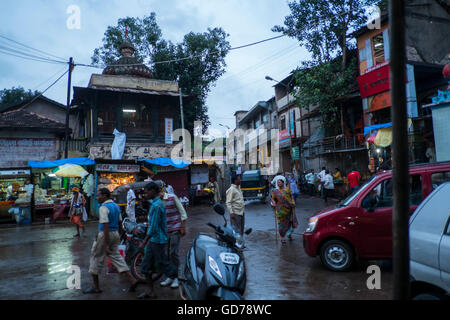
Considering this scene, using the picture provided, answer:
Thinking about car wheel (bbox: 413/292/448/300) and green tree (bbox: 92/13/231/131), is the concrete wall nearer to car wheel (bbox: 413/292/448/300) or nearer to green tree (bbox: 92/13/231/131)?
green tree (bbox: 92/13/231/131)

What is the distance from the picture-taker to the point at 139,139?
21.0 meters

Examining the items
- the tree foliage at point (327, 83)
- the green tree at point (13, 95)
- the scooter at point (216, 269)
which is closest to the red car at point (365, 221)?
the scooter at point (216, 269)

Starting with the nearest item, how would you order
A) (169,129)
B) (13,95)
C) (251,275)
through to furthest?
(251,275), (169,129), (13,95)

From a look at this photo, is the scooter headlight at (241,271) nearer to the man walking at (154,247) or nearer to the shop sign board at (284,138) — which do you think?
the man walking at (154,247)

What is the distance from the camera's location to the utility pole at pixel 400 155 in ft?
7.09

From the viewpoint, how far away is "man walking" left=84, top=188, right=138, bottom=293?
5.09 metres

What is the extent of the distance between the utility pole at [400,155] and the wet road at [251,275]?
8.73 ft

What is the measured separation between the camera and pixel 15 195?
53.3 ft

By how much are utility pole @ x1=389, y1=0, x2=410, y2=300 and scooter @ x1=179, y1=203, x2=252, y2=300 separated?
1.78 meters

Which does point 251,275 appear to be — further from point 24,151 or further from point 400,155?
point 24,151

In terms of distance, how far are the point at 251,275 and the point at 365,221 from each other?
2332 millimetres

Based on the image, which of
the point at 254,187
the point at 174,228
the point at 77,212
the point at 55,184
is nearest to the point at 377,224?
the point at 174,228
